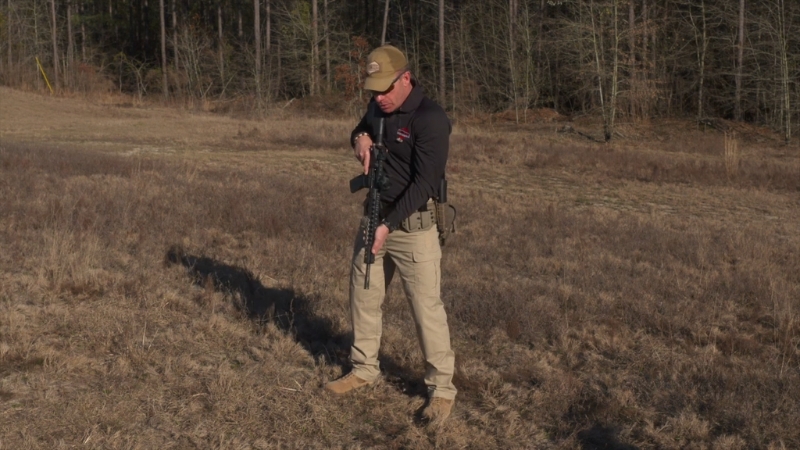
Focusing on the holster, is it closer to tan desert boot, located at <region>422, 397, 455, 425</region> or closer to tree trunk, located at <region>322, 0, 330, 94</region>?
tan desert boot, located at <region>422, 397, 455, 425</region>

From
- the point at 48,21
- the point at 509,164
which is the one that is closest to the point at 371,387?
the point at 509,164

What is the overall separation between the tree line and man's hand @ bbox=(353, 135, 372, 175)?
22.1 metres

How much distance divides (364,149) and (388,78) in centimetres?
42

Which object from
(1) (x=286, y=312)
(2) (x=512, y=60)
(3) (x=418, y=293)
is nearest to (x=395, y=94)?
(3) (x=418, y=293)

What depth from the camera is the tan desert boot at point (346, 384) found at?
463 centimetres

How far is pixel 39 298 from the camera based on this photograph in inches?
235

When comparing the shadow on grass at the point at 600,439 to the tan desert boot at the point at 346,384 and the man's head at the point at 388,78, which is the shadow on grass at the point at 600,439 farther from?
the man's head at the point at 388,78

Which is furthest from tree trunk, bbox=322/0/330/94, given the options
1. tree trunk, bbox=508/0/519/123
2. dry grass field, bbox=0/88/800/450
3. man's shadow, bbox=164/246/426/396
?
man's shadow, bbox=164/246/426/396

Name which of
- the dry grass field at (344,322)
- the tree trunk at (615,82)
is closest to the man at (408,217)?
the dry grass field at (344,322)

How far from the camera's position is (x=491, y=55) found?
36.9 meters

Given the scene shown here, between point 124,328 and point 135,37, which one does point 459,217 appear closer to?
point 124,328

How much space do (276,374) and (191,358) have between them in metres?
0.58

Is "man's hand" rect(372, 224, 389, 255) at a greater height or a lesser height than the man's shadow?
greater

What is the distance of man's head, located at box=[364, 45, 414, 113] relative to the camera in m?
4.14
